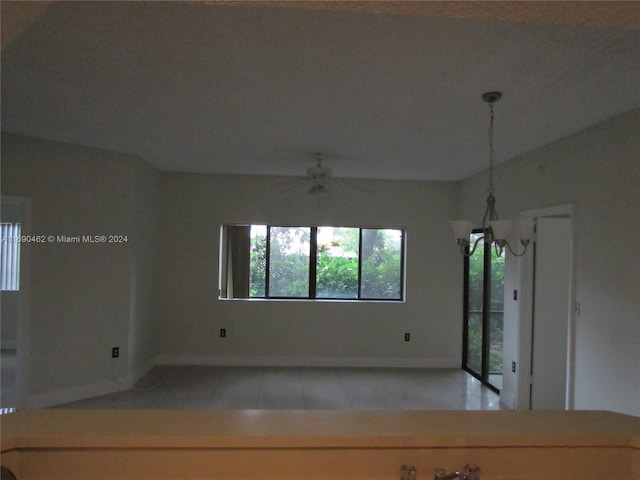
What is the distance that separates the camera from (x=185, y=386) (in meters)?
4.25

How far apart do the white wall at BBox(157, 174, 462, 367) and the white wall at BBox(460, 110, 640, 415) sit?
2112mm

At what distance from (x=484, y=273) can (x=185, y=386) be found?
3766mm

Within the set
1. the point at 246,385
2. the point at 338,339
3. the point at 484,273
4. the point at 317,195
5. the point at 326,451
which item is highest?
the point at 317,195

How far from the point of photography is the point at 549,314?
361 centimetres

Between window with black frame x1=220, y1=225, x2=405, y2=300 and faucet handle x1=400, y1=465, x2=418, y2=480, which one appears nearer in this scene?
faucet handle x1=400, y1=465, x2=418, y2=480

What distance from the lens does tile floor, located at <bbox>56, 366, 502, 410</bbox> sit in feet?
12.5

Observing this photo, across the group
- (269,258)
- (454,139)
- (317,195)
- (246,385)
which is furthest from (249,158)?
(246,385)

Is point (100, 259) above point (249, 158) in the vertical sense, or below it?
below

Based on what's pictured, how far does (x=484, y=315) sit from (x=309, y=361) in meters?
2.33

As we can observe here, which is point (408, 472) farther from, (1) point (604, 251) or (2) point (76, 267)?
(2) point (76, 267)

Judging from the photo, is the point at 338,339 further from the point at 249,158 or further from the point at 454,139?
the point at 454,139

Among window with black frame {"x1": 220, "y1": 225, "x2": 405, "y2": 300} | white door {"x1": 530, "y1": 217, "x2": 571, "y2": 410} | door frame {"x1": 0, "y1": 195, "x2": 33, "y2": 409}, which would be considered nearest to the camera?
door frame {"x1": 0, "y1": 195, "x2": 33, "y2": 409}

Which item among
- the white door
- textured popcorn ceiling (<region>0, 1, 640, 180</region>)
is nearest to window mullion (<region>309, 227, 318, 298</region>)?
textured popcorn ceiling (<region>0, 1, 640, 180</region>)

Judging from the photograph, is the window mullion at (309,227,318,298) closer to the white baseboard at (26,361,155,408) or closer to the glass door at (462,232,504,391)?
the glass door at (462,232,504,391)
